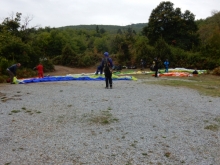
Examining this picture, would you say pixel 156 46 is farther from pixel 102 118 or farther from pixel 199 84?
pixel 102 118

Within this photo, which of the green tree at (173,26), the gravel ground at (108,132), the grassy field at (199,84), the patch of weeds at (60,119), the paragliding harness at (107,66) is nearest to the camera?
the gravel ground at (108,132)

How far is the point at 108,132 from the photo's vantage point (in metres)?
6.32

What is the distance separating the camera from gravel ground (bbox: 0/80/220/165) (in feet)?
15.9

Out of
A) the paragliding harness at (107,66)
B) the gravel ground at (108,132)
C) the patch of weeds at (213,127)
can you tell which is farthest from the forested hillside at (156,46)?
the patch of weeds at (213,127)

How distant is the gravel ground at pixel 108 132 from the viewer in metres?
4.85

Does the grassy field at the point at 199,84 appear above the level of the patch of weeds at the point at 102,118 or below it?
above

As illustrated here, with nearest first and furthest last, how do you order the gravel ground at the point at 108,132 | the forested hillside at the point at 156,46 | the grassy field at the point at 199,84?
the gravel ground at the point at 108,132
the grassy field at the point at 199,84
the forested hillside at the point at 156,46

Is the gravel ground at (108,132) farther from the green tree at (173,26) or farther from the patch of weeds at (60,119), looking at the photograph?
the green tree at (173,26)

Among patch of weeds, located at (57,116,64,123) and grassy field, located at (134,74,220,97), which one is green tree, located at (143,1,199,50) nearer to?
grassy field, located at (134,74,220,97)

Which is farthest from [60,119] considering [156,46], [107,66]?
[156,46]

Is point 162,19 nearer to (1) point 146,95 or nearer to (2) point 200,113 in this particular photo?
(1) point 146,95

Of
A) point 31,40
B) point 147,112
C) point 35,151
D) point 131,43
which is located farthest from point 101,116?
point 131,43

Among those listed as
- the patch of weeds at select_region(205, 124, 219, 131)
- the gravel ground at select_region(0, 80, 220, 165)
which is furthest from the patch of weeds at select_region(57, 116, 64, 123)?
the patch of weeds at select_region(205, 124, 219, 131)

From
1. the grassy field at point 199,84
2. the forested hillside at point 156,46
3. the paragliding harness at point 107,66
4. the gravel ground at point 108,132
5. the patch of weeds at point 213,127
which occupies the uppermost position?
the forested hillside at point 156,46
